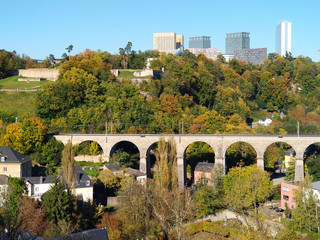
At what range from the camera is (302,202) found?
3959cm

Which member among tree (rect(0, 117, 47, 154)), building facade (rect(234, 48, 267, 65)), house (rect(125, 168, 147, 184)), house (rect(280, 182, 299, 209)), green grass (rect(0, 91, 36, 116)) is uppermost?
building facade (rect(234, 48, 267, 65))

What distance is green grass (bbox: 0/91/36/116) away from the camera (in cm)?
6875

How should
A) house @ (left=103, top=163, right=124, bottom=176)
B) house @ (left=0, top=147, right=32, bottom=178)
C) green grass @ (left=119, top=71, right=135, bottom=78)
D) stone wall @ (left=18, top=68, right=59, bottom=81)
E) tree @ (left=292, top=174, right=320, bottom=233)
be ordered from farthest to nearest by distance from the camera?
stone wall @ (left=18, top=68, right=59, bottom=81) → green grass @ (left=119, top=71, right=135, bottom=78) → house @ (left=103, top=163, right=124, bottom=176) → house @ (left=0, top=147, right=32, bottom=178) → tree @ (left=292, top=174, right=320, bottom=233)

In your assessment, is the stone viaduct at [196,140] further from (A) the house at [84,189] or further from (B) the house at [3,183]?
(B) the house at [3,183]

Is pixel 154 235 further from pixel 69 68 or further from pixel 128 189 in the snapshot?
pixel 69 68

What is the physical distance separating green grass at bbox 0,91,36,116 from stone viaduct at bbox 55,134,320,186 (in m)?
13.5

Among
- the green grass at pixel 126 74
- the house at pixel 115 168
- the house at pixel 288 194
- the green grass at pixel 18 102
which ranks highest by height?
the green grass at pixel 126 74

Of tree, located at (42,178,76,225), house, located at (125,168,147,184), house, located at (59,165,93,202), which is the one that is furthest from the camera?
house, located at (125,168,147,184)

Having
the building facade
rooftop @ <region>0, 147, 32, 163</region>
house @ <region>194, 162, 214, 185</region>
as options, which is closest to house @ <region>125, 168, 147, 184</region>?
house @ <region>194, 162, 214, 185</region>

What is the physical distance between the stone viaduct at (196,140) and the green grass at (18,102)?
13457 mm

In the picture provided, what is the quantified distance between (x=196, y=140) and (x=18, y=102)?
109 feet

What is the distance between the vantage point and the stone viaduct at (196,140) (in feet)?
176

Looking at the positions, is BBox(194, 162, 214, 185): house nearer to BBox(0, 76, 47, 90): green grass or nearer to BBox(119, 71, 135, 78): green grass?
BBox(119, 71, 135, 78): green grass

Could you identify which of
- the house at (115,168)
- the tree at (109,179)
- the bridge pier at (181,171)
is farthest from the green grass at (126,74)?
the tree at (109,179)
